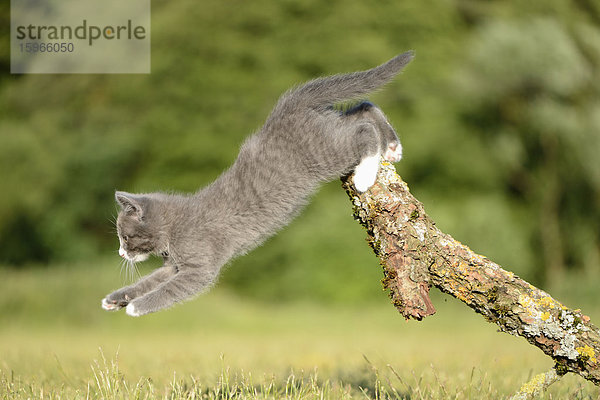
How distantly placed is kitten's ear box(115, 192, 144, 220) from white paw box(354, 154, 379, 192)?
1074 mm

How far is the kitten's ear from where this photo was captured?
305cm

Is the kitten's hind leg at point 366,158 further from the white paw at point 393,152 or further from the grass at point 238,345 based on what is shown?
the grass at point 238,345

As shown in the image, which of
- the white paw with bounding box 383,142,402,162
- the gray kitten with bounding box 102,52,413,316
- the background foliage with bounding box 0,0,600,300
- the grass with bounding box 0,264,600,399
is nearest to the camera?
the gray kitten with bounding box 102,52,413,316

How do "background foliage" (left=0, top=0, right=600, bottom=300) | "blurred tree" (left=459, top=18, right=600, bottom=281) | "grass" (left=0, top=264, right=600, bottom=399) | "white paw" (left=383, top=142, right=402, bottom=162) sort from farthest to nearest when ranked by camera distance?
"background foliage" (left=0, top=0, right=600, bottom=300)
"blurred tree" (left=459, top=18, right=600, bottom=281)
"grass" (left=0, top=264, right=600, bottom=399)
"white paw" (left=383, top=142, right=402, bottom=162)

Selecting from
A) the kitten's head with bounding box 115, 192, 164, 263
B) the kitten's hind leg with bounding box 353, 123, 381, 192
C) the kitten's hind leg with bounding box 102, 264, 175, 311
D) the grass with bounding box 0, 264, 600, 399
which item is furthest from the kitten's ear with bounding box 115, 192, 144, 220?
the kitten's hind leg with bounding box 353, 123, 381, 192

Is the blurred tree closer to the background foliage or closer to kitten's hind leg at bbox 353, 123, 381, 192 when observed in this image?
the background foliage

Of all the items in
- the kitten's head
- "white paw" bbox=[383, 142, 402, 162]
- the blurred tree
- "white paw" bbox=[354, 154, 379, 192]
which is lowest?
the kitten's head

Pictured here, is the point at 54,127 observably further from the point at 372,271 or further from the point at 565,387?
the point at 565,387

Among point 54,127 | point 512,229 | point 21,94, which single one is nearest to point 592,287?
point 512,229

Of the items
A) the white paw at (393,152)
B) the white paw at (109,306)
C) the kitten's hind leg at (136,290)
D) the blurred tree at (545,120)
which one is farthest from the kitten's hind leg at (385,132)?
the blurred tree at (545,120)

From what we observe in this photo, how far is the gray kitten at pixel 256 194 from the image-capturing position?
304 cm

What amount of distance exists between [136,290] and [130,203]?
0.45m

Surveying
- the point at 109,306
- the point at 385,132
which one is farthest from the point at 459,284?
the point at 109,306

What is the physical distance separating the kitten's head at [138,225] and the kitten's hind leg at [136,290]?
0.13 m
